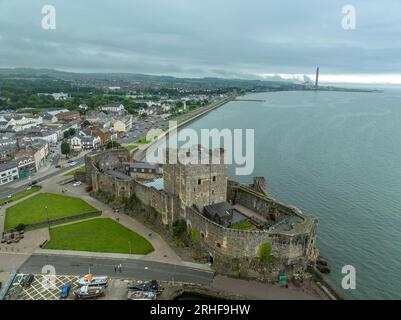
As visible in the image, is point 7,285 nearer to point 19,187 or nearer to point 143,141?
point 19,187

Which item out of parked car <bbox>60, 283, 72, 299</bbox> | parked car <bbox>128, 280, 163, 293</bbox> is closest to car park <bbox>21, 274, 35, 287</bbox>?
parked car <bbox>60, 283, 72, 299</bbox>

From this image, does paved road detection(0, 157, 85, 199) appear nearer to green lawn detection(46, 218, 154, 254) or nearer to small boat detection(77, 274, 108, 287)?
green lawn detection(46, 218, 154, 254)

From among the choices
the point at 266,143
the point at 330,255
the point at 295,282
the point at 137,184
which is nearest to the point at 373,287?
the point at 330,255

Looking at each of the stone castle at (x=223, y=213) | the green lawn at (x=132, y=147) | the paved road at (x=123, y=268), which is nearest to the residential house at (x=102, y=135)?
the green lawn at (x=132, y=147)

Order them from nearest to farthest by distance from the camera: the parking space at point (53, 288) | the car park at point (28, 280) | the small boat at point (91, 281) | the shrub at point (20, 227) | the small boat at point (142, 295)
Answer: the small boat at point (142, 295) → the parking space at point (53, 288) → the small boat at point (91, 281) → the car park at point (28, 280) → the shrub at point (20, 227)

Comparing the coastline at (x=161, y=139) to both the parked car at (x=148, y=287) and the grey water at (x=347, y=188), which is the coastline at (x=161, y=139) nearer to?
the grey water at (x=347, y=188)

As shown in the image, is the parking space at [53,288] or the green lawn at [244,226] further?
the green lawn at [244,226]

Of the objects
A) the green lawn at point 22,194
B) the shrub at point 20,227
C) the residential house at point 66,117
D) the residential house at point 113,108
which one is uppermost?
the residential house at point 113,108
